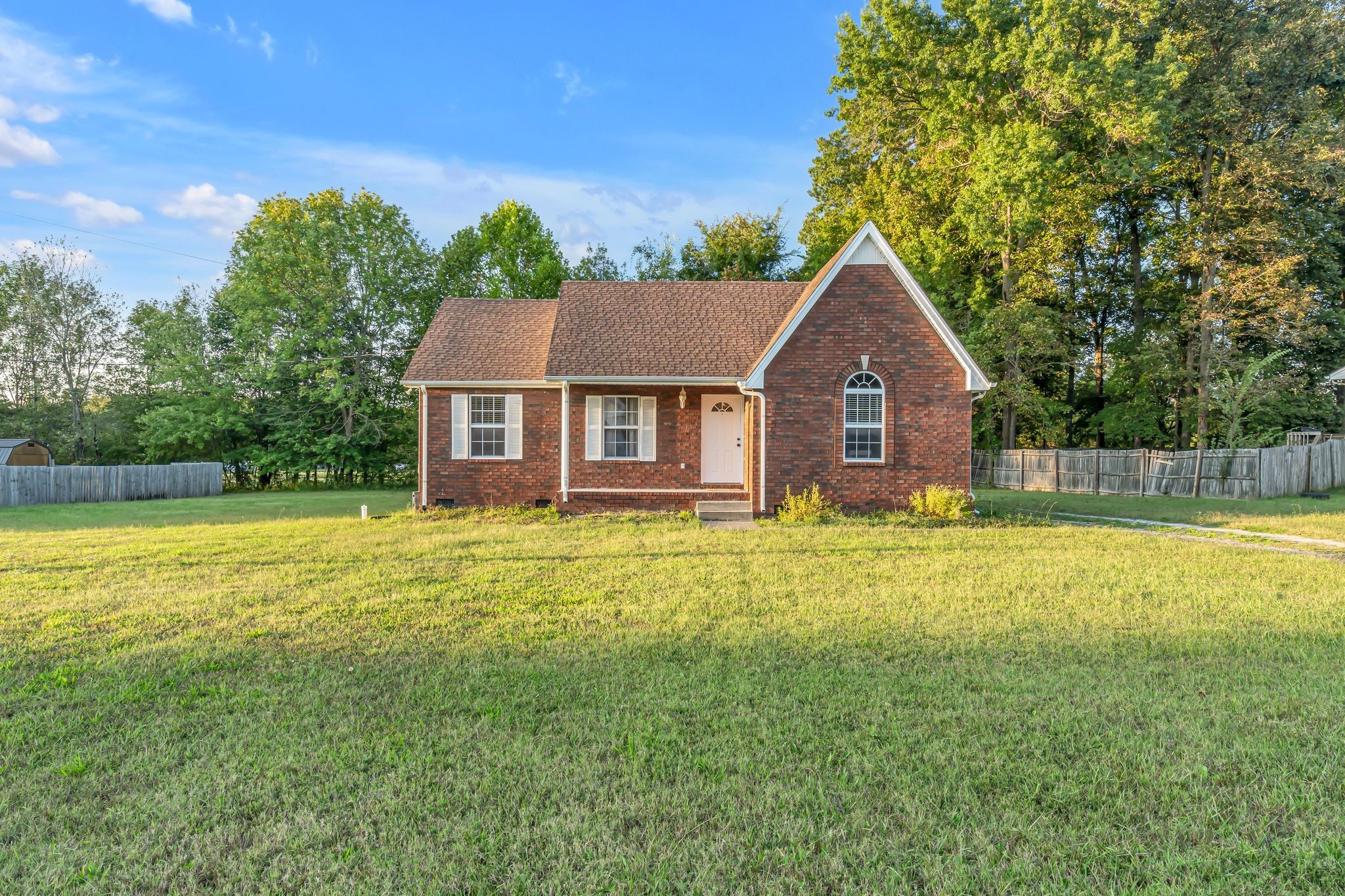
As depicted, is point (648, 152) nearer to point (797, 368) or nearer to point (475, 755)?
point (797, 368)

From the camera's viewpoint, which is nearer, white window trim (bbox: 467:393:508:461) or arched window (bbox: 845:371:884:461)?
arched window (bbox: 845:371:884:461)

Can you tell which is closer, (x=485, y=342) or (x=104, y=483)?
(x=485, y=342)

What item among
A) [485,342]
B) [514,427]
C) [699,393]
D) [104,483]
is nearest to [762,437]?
[699,393]

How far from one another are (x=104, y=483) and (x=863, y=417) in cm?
2451

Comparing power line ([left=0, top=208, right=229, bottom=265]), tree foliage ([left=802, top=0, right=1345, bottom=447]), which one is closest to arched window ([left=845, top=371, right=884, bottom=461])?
tree foliage ([left=802, top=0, right=1345, bottom=447])

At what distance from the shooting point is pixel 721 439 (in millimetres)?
16750

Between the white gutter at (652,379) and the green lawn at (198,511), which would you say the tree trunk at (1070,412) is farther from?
the green lawn at (198,511)

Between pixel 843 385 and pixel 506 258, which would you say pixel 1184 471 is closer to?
pixel 843 385

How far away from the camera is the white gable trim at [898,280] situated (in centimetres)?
1417

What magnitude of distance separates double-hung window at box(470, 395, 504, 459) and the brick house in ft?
0.12

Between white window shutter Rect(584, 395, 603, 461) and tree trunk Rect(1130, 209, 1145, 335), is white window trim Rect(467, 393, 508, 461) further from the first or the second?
tree trunk Rect(1130, 209, 1145, 335)

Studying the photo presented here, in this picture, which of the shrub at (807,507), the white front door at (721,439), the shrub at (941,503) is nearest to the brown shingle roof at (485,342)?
the white front door at (721,439)

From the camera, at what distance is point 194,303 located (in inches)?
1258

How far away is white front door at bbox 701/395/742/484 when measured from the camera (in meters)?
→ 16.6
